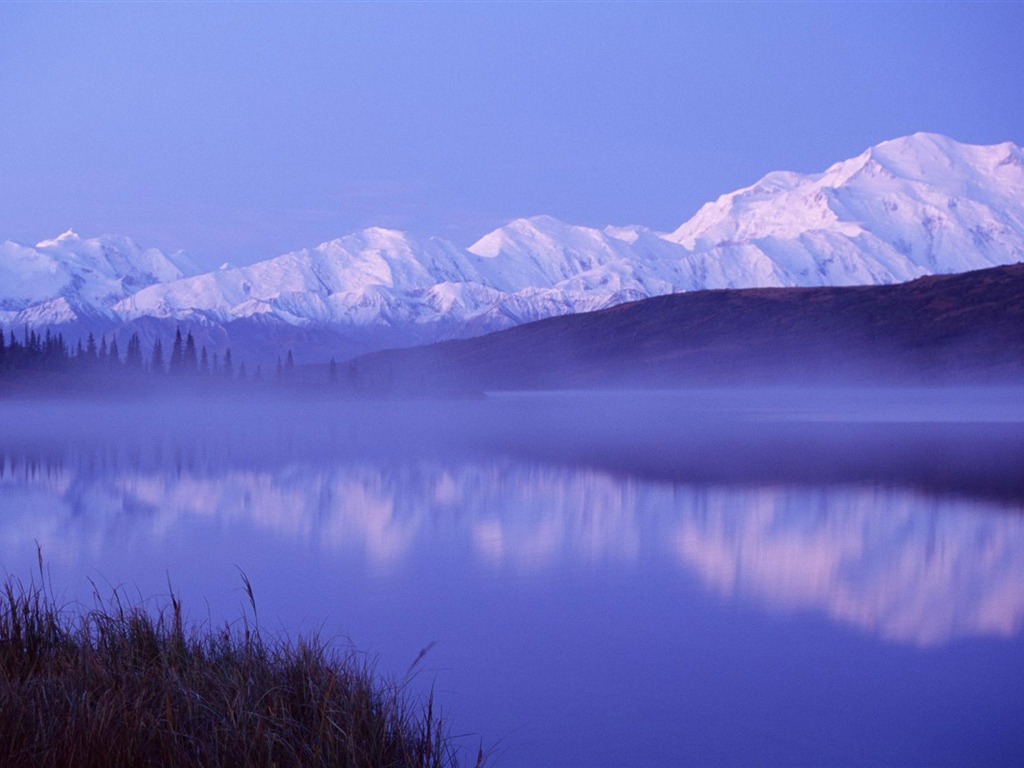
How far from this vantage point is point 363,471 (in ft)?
89.0

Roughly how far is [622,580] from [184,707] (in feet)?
23.7

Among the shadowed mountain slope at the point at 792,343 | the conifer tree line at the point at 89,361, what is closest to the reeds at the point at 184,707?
the conifer tree line at the point at 89,361

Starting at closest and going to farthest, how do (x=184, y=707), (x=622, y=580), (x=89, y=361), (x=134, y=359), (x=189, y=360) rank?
(x=184, y=707), (x=622, y=580), (x=89, y=361), (x=189, y=360), (x=134, y=359)

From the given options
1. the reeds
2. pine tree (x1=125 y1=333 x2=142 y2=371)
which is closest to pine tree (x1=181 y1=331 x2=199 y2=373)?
pine tree (x1=125 y1=333 x2=142 y2=371)

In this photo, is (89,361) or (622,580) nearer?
(622,580)

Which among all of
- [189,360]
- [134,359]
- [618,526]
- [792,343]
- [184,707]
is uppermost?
[792,343]

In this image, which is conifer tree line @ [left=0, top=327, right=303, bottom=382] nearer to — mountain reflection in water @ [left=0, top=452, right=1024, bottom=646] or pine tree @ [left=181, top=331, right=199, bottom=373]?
pine tree @ [left=181, top=331, right=199, bottom=373]

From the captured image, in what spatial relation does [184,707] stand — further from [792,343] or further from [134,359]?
[792,343]

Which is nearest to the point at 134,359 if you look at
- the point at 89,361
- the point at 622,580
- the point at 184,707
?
the point at 89,361

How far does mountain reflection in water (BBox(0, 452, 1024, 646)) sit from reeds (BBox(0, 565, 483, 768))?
564cm

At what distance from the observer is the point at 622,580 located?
42.6 ft

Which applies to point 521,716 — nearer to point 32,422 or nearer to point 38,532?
point 38,532

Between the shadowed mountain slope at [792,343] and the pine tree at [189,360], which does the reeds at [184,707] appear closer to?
Result: the shadowed mountain slope at [792,343]

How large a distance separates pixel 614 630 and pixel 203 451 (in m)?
26.1
